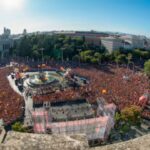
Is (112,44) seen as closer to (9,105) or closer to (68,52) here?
(68,52)

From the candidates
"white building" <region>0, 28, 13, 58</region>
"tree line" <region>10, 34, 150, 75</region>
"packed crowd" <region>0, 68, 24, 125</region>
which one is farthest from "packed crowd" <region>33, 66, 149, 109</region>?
"white building" <region>0, 28, 13, 58</region>

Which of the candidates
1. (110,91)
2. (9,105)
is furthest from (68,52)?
(9,105)

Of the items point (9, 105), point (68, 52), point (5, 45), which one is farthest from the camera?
point (5, 45)

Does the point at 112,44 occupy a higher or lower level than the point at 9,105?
higher

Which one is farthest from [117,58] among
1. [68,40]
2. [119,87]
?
[119,87]

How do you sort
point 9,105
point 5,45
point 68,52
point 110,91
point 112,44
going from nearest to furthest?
point 9,105, point 110,91, point 68,52, point 5,45, point 112,44

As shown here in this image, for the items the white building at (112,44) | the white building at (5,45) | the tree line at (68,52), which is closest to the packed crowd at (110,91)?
the tree line at (68,52)

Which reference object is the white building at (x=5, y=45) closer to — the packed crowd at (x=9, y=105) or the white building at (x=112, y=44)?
the white building at (x=112, y=44)

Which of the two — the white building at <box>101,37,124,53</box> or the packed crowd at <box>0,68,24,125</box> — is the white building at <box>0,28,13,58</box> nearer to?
the white building at <box>101,37,124,53</box>
